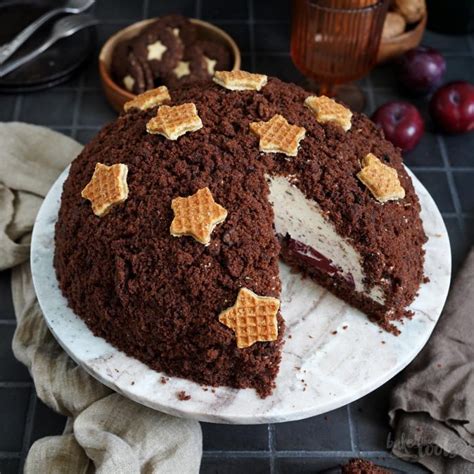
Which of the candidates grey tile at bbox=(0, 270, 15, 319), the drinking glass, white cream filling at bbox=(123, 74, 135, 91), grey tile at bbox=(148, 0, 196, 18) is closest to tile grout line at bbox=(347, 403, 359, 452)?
grey tile at bbox=(0, 270, 15, 319)

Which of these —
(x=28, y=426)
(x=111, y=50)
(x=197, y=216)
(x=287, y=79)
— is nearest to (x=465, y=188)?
(x=287, y=79)

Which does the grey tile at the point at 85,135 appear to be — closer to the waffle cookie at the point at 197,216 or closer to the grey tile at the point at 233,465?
the waffle cookie at the point at 197,216

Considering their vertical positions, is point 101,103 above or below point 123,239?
below

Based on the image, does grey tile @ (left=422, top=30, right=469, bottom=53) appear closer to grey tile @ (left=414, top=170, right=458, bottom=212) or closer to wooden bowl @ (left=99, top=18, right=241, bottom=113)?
grey tile @ (left=414, top=170, right=458, bottom=212)

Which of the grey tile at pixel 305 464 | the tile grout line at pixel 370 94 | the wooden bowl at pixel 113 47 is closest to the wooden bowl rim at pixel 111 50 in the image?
the wooden bowl at pixel 113 47

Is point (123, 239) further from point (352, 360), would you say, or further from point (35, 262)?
point (352, 360)

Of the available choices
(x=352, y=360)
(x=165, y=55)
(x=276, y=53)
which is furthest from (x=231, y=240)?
(x=276, y=53)
